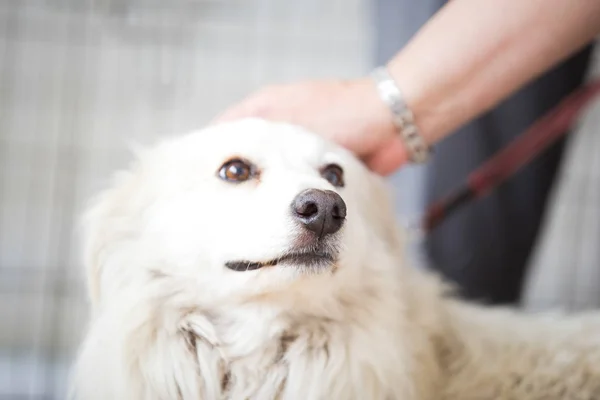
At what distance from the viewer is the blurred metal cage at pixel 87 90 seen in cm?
212

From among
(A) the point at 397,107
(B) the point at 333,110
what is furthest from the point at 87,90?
(A) the point at 397,107

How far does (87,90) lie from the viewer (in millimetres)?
2197

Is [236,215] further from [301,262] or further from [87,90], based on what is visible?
[87,90]

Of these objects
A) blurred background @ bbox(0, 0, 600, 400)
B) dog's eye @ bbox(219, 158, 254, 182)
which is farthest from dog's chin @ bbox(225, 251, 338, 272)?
blurred background @ bbox(0, 0, 600, 400)

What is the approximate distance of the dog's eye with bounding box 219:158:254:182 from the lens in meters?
0.98

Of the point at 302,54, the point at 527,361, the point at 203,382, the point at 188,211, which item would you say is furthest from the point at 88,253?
the point at 302,54

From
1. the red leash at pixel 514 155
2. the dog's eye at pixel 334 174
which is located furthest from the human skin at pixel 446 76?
the red leash at pixel 514 155

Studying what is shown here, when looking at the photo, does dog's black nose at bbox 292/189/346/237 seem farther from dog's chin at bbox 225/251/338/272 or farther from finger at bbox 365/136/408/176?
finger at bbox 365/136/408/176

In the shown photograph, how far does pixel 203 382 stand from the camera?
90 centimetres

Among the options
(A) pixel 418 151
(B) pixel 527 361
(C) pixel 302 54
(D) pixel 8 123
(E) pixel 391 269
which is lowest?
(B) pixel 527 361

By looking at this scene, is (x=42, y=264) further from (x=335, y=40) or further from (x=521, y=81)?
(x=521, y=81)

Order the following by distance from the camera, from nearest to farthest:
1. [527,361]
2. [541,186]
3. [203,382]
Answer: [203,382] → [527,361] → [541,186]

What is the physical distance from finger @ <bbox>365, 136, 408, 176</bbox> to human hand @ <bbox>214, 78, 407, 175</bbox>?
0.04 ft

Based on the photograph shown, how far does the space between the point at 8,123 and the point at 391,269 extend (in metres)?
1.80
